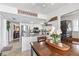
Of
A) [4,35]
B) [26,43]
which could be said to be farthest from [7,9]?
[26,43]

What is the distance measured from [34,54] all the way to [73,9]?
1160 millimetres

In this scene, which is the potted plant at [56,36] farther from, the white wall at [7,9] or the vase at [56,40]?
the white wall at [7,9]

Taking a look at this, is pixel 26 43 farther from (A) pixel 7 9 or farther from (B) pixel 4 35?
(A) pixel 7 9

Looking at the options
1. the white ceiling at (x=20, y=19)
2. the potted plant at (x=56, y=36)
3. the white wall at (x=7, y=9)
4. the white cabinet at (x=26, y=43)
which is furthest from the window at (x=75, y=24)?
the white wall at (x=7, y=9)

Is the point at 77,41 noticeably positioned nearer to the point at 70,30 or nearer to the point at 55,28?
the point at 70,30

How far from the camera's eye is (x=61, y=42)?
1.96 meters

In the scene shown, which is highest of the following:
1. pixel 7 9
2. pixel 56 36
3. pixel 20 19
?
pixel 7 9

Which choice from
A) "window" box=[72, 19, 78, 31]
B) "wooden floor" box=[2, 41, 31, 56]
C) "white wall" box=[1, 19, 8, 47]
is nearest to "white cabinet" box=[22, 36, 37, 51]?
"wooden floor" box=[2, 41, 31, 56]

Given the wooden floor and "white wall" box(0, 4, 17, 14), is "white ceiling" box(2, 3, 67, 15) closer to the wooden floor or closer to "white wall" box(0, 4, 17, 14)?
"white wall" box(0, 4, 17, 14)

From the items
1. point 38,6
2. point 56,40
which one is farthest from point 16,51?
point 38,6

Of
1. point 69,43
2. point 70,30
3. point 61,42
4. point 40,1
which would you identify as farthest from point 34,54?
point 40,1

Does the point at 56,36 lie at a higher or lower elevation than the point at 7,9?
lower

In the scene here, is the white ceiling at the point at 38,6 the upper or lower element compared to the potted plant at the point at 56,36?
upper

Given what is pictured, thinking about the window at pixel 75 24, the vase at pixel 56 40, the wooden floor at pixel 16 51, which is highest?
the window at pixel 75 24
